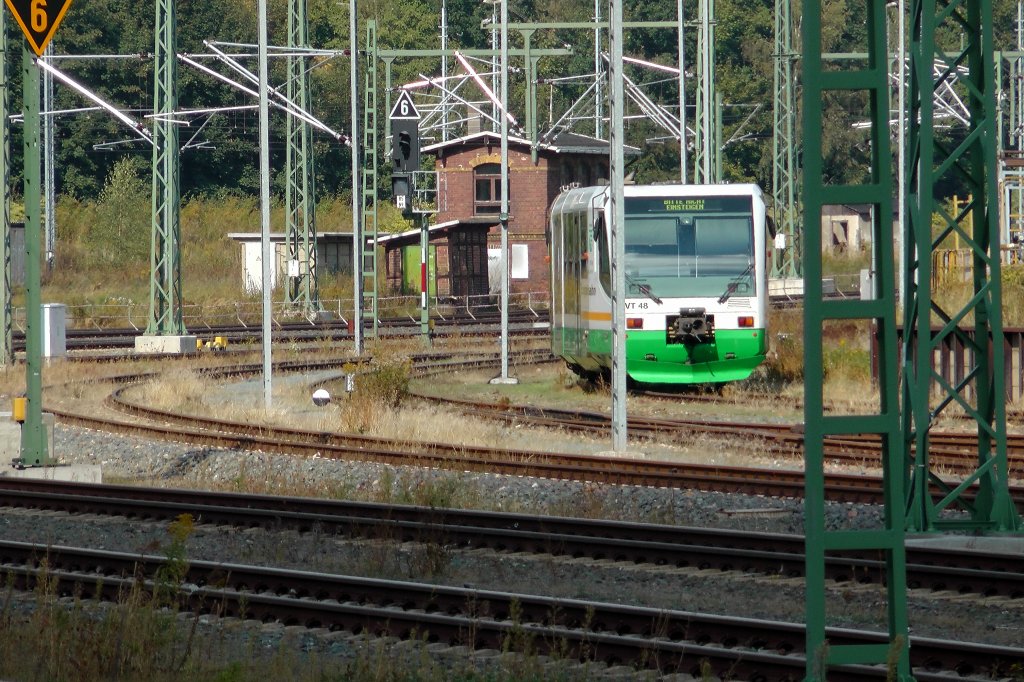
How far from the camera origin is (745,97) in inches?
3649

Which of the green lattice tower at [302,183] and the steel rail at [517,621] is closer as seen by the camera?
the steel rail at [517,621]

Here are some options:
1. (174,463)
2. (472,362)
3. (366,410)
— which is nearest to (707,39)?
(472,362)

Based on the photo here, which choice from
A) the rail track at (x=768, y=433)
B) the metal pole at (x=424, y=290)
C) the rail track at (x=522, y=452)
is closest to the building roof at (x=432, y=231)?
the metal pole at (x=424, y=290)

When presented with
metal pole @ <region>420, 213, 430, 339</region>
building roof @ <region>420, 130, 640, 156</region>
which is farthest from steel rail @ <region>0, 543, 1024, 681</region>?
building roof @ <region>420, 130, 640, 156</region>

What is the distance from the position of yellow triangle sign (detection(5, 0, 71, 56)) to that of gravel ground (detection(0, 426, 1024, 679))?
4.43 m

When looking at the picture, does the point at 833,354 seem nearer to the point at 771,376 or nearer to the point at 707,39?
the point at 771,376

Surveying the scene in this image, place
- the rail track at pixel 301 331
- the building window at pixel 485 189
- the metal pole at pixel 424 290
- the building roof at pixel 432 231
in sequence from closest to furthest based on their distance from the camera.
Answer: the metal pole at pixel 424 290 < the rail track at pixel 301 331 < the building roof at pixel 432 231 < the building window at pixel 485 189

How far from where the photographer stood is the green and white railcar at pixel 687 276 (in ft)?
74.3

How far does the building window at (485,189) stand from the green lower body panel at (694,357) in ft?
132

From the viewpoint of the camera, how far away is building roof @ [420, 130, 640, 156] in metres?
60.4

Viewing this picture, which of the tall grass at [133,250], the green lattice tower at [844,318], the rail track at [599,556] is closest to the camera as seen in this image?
the green lattice tower at [844,318]

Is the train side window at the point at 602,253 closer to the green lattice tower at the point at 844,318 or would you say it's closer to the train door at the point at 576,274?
the train door at the point at 576,274

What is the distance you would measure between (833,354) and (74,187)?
57123 millimetres

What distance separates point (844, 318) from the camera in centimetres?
605
